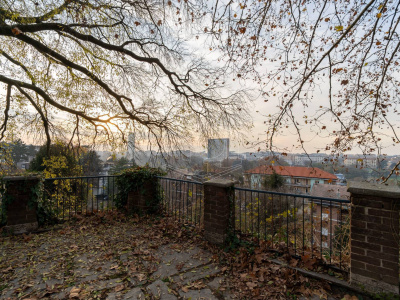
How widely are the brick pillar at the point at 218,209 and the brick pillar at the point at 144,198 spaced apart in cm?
238

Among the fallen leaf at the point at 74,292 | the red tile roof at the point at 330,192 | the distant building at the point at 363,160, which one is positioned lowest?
the red tile roof at the point at 330,192

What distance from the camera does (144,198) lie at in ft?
19.2

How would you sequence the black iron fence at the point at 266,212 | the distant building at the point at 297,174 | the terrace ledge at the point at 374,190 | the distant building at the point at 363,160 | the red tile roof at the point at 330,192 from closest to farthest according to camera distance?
the terrace ledge at the point at 374,190 < the black iron fence at the point at 266,212 < the distant building at the point at 363,160 < the distant building at the point at 297,174 < the red tile roof at the point at 330,192

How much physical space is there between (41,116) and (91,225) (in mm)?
6156

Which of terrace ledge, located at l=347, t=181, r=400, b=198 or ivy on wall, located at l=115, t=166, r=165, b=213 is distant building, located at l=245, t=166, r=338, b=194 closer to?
terrace ledge, located at l=347, t=181, r=400, b=198

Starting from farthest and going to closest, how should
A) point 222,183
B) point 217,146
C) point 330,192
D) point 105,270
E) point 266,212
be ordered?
point 330,192 < point 217,146 < point 266,212 < point 222,183 < point 105,270

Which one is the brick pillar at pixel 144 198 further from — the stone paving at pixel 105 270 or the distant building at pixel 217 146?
the distant building at pixel 217 146

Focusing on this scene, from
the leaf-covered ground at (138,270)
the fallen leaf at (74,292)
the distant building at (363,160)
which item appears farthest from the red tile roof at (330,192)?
the fallen leaf at (74,292)

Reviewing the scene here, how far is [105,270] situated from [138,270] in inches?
20.0

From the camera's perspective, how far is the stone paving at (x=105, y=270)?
8.19 ft

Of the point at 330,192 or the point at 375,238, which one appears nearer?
the point at 375,238

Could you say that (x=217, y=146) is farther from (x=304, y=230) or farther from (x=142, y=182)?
(x=304, y=230)

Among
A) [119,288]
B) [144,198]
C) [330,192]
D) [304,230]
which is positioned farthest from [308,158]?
[330,192]

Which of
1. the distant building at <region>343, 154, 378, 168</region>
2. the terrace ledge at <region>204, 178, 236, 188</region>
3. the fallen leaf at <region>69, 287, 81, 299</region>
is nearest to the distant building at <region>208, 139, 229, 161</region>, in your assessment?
the terrace ledge at <region>204, 178, 236, 188</region>
